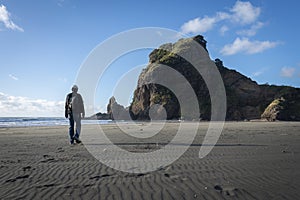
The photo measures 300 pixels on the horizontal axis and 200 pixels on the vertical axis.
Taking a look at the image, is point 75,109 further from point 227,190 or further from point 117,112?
point 117,112

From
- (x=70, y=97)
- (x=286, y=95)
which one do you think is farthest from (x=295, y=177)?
(x=286, y=95)

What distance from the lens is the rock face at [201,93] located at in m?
63.8

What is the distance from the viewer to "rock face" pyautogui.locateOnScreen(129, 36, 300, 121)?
6381 cm

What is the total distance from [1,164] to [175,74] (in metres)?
67.7

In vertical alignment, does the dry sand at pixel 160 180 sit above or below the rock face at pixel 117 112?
below

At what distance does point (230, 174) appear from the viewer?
5805 mm

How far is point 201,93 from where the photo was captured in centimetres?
7112

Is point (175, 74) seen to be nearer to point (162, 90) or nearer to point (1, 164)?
point (162, 90)

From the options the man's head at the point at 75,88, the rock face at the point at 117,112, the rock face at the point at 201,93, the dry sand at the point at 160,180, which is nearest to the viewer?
the dry sand at the point at 160,180

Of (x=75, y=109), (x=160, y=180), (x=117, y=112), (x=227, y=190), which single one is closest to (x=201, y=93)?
(x=117, y=112)

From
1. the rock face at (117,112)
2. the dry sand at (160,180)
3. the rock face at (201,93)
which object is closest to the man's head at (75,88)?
the dry sand at (160,180)

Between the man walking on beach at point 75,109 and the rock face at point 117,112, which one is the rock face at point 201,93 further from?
the man walking on beach at point 75,109

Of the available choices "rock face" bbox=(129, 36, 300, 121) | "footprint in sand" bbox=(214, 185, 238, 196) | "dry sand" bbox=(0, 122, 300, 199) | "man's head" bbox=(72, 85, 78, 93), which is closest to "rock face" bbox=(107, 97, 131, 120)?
"rock face" bbox=(129, 36, 300, 121)

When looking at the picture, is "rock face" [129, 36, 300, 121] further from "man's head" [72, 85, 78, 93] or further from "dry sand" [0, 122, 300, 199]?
"dry sand" [0, 122, 300, 199]
